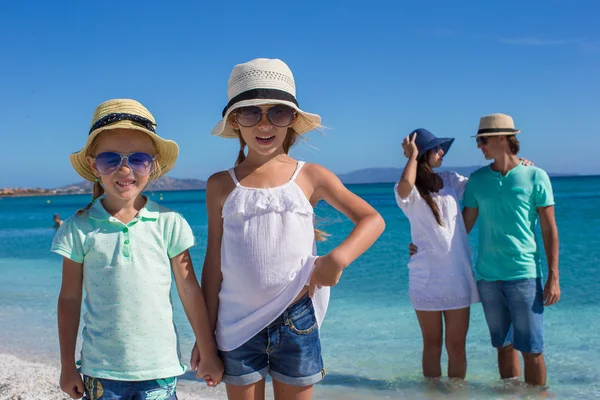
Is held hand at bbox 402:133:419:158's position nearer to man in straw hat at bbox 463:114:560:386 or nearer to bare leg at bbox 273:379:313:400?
man in straw hat at bbox 463:114:560:386

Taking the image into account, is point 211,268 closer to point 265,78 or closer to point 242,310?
point 242,310

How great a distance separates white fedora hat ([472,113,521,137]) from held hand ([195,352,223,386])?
262cm

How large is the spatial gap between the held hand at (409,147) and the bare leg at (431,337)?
110 centimetres

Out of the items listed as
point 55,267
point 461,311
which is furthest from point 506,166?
point 55,267

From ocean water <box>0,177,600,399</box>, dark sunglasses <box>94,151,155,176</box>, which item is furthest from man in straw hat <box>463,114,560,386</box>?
dark sunglasses <box>94,151,155,176</box>

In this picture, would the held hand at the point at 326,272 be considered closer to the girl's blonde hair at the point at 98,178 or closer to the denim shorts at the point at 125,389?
the denim shorts at the point at 125,389

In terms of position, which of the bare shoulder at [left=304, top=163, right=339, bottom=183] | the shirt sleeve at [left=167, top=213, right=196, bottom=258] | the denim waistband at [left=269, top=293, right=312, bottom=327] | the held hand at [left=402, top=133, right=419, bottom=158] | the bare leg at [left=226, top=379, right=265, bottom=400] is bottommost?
the bare leg at [left=226, top=379, right=265, bottom=400]

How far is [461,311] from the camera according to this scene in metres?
4.13

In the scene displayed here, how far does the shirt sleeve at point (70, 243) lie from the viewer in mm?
2375

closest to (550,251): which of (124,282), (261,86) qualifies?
(261,86)

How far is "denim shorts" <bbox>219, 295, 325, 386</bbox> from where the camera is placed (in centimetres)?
243

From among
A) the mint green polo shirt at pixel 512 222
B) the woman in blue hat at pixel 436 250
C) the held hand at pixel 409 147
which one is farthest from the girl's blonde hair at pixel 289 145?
the mint green polo shirt at pixel 512 222

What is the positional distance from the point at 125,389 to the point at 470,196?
9.18ft

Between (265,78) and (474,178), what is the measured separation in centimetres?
228
